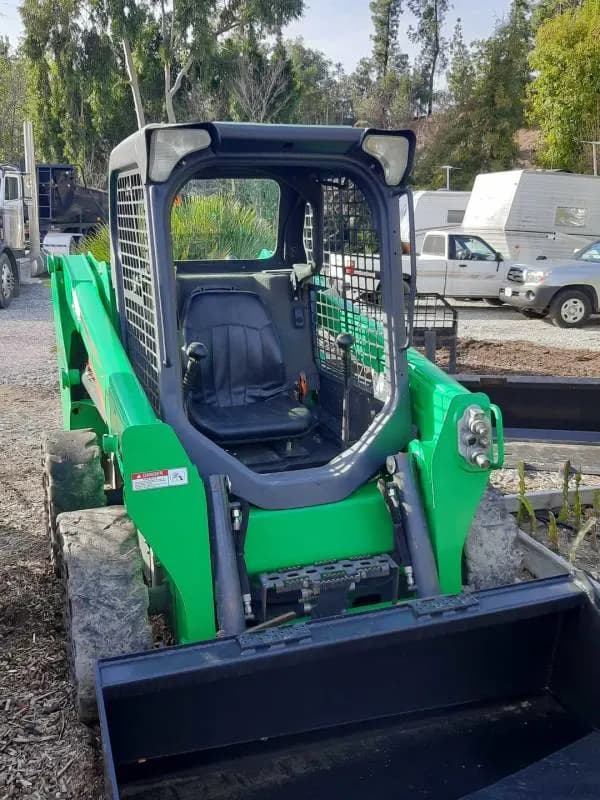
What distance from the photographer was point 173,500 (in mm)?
3289

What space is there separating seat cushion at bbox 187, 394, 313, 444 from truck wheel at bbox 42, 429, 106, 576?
570mm

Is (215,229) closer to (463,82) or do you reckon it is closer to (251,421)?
(251,421)

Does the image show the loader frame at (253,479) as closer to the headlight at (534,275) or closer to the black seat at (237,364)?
the black seat at (237,364)

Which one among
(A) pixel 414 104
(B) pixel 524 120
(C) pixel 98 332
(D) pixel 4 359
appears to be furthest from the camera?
(A) pixel 414 104

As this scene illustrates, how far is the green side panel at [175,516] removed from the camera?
324cm

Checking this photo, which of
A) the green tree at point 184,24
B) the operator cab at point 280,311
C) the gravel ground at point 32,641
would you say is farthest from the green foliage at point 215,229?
the green tree at point 184,24

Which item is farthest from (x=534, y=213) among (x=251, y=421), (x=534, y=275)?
(x=251, y=421)

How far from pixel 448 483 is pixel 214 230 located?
27.7 ft

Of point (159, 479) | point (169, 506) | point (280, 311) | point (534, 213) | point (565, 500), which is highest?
point (534, 213)

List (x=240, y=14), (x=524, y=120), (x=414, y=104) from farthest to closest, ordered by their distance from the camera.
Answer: (x=414, y=104), (x=524, y=120), (x=240, y=14)

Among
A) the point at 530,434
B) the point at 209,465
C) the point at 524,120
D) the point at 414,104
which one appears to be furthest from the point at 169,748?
the point at 414,104

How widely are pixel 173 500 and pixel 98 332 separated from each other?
4.11 feet

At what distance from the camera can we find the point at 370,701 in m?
3.19

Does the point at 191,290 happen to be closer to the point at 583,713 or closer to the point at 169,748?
the point at 169,748
